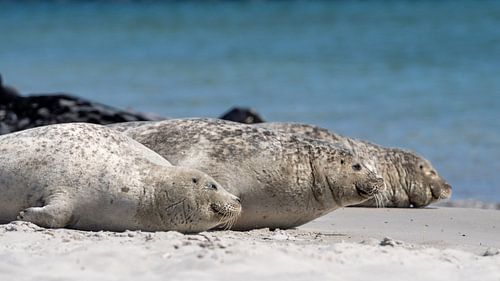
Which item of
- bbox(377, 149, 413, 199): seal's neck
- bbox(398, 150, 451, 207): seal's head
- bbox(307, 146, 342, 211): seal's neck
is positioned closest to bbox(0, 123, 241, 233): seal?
bbox(307, 146, 342, 211): seal's neck

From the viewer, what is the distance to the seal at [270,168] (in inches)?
287

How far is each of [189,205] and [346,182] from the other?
118 cm

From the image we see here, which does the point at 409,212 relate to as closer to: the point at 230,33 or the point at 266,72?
the point at 266,72

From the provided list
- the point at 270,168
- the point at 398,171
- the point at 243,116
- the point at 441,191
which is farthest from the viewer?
the point at 243,116

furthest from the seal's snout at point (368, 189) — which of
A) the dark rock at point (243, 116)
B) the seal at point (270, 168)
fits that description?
the dark rock at point (243, 116)

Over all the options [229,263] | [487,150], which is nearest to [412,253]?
[229,263]

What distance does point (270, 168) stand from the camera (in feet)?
24.2

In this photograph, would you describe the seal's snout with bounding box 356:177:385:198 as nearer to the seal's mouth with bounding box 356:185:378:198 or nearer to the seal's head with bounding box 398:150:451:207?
the seal's mouth with bounding box 356:185:378:198

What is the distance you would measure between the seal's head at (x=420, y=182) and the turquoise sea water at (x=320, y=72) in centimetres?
72

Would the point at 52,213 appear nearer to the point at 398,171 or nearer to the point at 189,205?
the point at 189,205

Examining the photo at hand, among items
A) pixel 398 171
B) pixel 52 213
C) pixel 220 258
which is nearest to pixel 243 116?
pixel 398 171

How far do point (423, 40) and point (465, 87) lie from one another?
1401 centimetres

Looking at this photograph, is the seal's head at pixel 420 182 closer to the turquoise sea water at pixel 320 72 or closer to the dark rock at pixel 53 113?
Result: the turquoise sea water at pixel 320 72

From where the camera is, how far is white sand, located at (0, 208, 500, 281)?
5.37m
